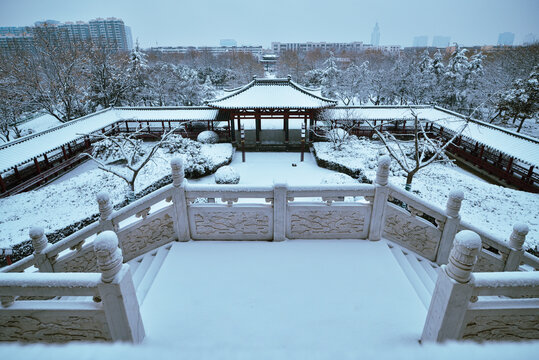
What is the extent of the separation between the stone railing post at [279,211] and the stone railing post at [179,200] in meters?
1.55

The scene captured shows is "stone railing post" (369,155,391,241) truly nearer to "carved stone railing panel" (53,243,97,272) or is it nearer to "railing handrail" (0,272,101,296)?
"railing handrail" (0,272,101,296)

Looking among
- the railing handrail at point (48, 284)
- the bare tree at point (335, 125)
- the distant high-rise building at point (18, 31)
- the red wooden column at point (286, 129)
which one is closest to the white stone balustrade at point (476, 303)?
the railing handrail at point (48, 284)

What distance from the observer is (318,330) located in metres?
3.53

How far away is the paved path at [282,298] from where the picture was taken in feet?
11.3

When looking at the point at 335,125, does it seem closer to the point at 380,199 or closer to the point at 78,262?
the point at 380,199

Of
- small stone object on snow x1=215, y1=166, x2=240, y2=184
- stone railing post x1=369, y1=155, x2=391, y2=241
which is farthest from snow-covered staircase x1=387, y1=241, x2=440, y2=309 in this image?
small stone object on snow x1=215, y1=166, x2=240, y2=184

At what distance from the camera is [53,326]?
9.94 ft

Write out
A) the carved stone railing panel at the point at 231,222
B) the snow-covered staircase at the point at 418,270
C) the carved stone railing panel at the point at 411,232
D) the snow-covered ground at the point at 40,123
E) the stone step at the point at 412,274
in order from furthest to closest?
the snow-covered ground at the point at 40,123
the carved stone railing panel at the point at 231,222
the carved stone railing panel at the point at 411,232
the snow-covered staircase at the point at 418,270
the stone step at the point at 412,274

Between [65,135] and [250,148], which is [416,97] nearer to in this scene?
[250,148]

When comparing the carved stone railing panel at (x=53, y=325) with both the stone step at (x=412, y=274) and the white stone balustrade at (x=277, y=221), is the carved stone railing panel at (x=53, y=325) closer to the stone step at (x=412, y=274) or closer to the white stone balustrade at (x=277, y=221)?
the white stone balustrade at (x=277, y=221)

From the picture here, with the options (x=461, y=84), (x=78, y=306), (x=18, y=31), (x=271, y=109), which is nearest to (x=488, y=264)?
(x=78, y=306)

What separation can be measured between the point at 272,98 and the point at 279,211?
14925mm

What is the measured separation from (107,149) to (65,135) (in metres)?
2.56

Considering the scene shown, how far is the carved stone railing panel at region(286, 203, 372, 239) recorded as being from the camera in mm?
5094
